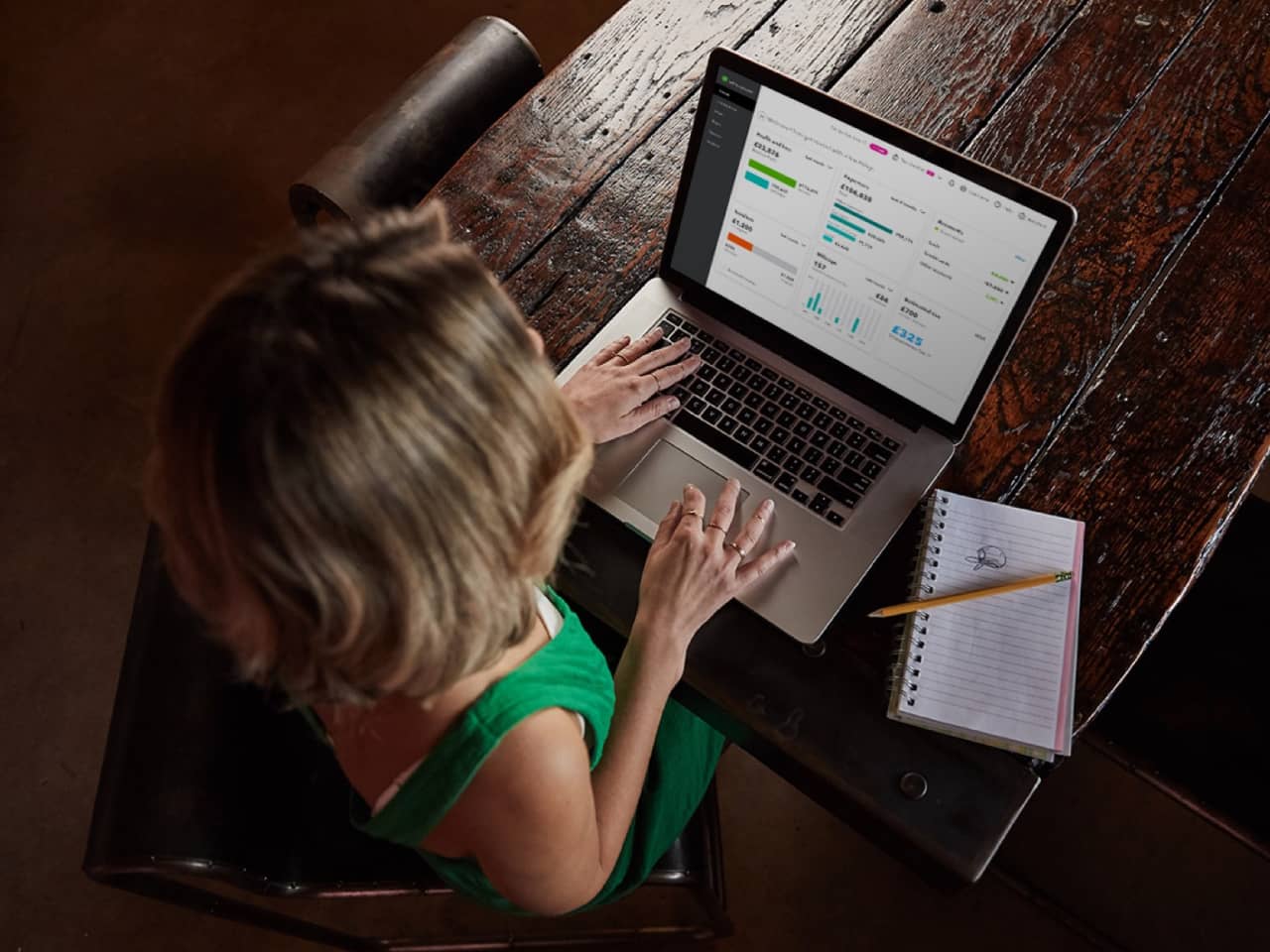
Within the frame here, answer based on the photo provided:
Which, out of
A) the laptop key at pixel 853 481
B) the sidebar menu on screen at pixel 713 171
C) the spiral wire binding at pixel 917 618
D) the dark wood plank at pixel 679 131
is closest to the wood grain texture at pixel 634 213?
the dark wood plank at pixel 679 131

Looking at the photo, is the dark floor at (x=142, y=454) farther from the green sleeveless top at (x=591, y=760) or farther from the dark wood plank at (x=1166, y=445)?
the dark wood plank at (x=1166, y=445)

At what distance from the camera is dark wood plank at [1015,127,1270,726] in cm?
104

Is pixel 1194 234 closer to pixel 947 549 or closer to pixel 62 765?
pixel 947 549

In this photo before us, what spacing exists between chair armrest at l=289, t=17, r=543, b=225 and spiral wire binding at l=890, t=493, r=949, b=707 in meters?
0.84

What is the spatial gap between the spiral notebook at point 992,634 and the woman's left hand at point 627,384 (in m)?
0.31

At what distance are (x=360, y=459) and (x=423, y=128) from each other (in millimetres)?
1001

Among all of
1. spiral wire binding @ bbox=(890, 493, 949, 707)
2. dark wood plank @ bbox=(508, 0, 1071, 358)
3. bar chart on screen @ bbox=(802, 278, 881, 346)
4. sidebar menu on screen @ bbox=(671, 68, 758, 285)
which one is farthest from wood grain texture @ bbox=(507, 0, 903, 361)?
spiral wire binding @ bbox=(890, 493, 949, 707)

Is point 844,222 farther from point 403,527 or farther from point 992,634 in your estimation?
point 403,527

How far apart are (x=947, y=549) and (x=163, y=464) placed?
732mm

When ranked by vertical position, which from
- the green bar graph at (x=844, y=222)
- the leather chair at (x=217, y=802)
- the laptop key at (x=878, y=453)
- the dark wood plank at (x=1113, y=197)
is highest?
the dark wood plank at (x=1113, y=197)

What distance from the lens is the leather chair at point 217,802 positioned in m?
0.85

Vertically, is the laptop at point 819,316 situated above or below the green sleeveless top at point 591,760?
above

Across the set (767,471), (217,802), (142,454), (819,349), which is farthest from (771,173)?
(142,454)

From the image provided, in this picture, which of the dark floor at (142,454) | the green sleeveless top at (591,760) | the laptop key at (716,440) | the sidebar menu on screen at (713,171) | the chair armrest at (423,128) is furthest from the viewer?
the dark floor at (142,454)
